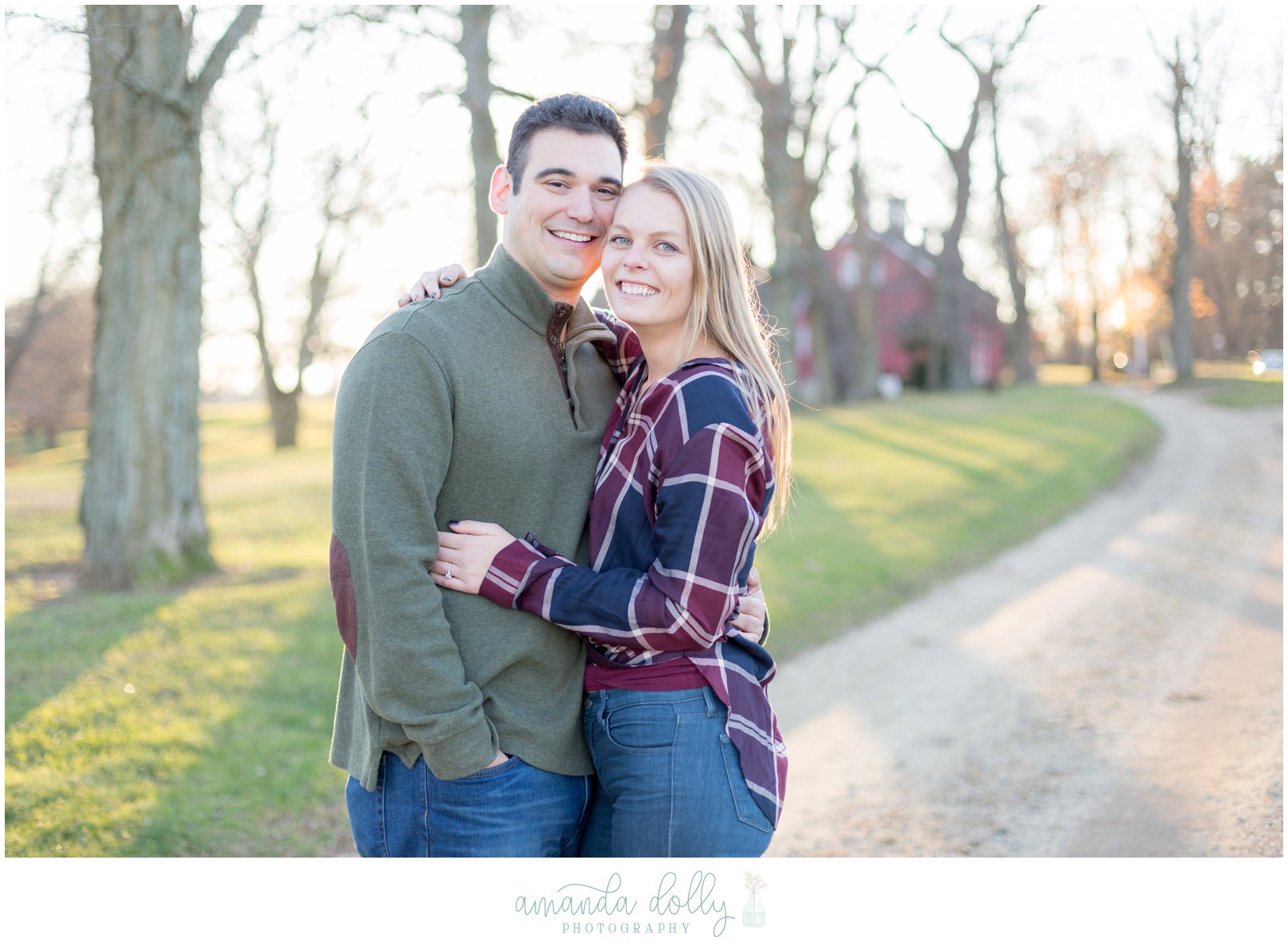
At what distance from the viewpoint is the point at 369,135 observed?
494 inches

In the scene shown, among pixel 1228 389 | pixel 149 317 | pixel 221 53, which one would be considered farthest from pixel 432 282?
pixel 1228 389

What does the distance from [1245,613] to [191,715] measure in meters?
6.69

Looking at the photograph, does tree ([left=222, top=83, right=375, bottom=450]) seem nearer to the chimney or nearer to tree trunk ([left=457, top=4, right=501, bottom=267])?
tree trunk ([left=457, top=4, right=501, bottom=267])

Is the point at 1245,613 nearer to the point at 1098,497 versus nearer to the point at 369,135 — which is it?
the point at 1098,497

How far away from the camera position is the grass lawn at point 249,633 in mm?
4180

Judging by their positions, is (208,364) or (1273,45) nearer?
(1273,45)

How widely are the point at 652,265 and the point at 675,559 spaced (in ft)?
2.34

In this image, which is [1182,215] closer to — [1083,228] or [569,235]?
[569,235]

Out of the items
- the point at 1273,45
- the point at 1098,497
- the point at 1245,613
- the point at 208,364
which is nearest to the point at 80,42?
the point at 1273,45

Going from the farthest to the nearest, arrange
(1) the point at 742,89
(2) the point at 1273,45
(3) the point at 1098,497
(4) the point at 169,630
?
(1) the point at 742,89
(3) the point at 1098,497
(4) the point at 169,630
(2) the point at 1273,45

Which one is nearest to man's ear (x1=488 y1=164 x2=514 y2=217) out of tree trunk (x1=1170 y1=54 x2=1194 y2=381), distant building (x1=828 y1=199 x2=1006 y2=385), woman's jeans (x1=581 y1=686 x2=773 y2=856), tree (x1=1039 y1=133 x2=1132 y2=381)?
woman's jeans (x1=581 y1=686 x2=773 y2=856)

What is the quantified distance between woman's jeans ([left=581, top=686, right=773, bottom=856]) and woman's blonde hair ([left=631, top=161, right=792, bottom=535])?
20.4 inches

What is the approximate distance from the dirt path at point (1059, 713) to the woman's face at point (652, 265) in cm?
255

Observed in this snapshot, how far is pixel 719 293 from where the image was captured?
2404mm
